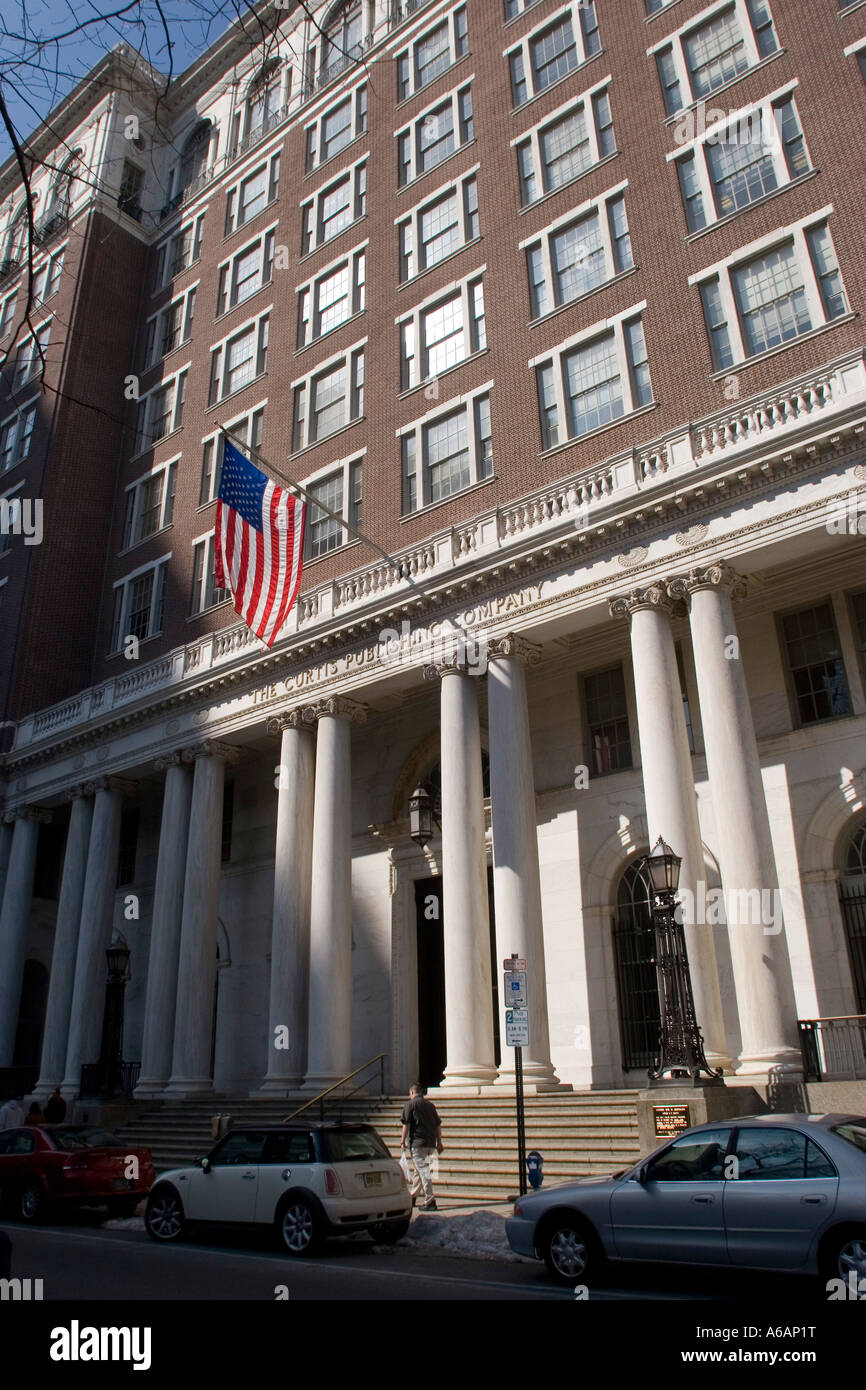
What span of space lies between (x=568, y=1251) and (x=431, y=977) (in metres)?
15.4

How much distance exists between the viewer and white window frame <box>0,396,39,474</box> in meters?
41.0

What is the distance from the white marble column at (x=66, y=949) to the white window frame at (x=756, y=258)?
2178 cm

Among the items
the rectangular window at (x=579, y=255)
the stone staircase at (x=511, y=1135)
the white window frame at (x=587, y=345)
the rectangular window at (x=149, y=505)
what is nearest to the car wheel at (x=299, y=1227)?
the stone staircase at (x=511, y=1135)

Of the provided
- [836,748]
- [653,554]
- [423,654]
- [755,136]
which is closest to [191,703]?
[423,654]

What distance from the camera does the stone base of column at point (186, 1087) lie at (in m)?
23.7

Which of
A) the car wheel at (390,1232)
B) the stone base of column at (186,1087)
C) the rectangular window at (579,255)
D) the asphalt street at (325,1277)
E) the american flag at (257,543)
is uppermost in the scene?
the rectangular window at (579,255)

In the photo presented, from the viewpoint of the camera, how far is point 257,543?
71.3 ft

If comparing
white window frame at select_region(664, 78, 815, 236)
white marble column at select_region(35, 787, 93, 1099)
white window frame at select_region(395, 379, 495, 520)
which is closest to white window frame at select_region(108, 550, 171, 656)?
white marble column at select_region(35, 787, 93, 1099)

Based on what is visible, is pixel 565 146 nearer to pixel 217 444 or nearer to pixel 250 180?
pixel 217 444

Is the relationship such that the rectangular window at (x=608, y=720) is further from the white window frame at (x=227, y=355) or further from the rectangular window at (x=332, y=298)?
the white window frame at (x=227, y=355)

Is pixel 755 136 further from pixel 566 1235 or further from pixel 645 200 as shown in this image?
pixel 566 1235

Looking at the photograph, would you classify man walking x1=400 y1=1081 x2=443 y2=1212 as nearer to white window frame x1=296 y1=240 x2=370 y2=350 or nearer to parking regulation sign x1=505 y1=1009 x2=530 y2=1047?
parking regulation sign x1=505 y1=1009 x2=530 y2=1047

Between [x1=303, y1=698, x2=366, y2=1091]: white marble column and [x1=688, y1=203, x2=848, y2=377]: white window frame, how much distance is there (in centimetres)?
1171

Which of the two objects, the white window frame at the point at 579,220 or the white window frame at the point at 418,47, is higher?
the white window frame at the point at 418,47
